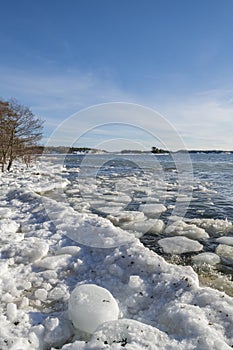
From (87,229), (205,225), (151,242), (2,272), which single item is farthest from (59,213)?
(205,225)

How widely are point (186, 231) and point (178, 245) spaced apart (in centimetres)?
89

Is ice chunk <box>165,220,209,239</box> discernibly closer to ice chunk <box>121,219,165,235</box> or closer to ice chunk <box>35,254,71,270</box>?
ice chunk <box>121,219,165,235</box>

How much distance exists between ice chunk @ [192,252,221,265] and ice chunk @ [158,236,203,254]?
0.24 m

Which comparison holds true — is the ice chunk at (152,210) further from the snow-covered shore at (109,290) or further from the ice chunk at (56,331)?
the ice chunk at (56,331)

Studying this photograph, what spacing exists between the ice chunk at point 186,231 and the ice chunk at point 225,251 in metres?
0.59

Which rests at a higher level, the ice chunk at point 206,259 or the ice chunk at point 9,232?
the ice chunk at point 9,232

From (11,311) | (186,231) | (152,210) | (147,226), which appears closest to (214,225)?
(186,231)

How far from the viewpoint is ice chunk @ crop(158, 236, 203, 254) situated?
4137mm

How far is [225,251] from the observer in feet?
13.5

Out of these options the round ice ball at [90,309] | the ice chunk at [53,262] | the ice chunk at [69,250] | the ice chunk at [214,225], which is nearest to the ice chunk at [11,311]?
the round ice ball at [90,309]

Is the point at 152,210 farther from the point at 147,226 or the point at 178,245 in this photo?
the point at 178,245

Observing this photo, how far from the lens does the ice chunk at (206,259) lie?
3730mm

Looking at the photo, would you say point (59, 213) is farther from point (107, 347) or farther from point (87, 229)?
point (107, 347)

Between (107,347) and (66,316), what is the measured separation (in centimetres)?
65
